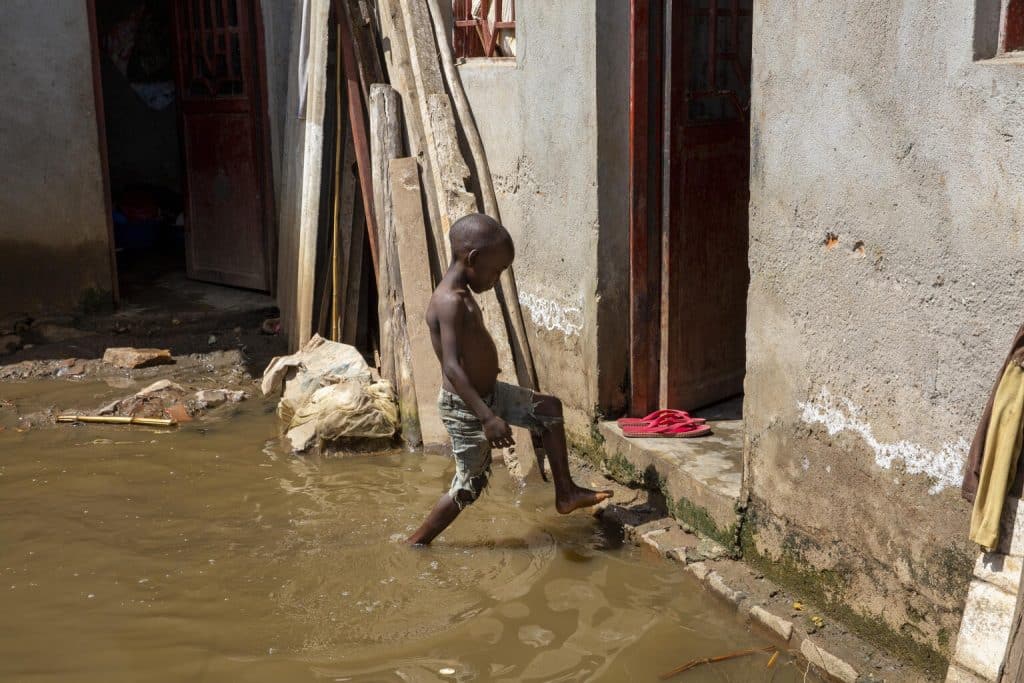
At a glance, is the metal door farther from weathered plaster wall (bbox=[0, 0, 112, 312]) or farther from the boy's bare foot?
the boy's bare foot

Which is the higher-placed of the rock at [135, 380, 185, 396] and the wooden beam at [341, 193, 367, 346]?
the wooden beam at [341, 193, 367, 346]

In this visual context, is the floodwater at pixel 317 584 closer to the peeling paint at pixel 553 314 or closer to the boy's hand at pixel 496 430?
the boy's hand at pixel 496 430

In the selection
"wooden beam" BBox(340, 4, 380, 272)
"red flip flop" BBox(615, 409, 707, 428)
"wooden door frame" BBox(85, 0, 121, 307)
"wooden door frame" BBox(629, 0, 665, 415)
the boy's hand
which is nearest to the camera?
the boy's hand

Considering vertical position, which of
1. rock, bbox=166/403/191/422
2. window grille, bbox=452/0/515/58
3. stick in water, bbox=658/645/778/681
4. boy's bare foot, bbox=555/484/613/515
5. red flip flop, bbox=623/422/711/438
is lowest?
stick in water, bbox=658/645/778/681

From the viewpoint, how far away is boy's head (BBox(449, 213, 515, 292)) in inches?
163

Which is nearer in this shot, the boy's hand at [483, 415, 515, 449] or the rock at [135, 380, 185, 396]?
the boy's hand at [483, 415, 515, 449]

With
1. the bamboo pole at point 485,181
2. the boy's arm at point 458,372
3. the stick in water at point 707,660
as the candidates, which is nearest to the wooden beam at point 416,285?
the bamboo pole at point 485,181

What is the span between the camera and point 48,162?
8047 millimetres

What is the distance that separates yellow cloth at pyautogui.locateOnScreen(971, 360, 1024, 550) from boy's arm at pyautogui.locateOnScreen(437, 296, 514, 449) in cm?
178

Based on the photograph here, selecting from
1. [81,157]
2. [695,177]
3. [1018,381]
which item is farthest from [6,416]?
[1018,381]

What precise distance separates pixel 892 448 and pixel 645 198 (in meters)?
2.08

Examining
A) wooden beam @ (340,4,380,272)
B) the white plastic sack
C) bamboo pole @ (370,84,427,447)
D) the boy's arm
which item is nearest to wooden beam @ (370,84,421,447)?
bamboo pole @ (370,84,427,447)

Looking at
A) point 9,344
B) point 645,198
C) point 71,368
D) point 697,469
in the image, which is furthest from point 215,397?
point 697,469

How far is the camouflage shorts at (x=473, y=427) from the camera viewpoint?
4285 millimetres
